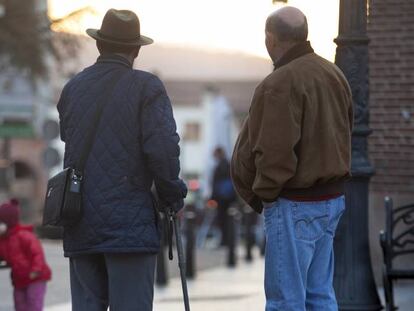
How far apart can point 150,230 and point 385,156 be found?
270 inches

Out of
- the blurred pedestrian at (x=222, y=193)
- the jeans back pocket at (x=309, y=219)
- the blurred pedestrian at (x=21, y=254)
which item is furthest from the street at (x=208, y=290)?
the jeans back pocket at (x=309, y=219)

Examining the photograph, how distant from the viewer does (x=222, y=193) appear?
25.6 m

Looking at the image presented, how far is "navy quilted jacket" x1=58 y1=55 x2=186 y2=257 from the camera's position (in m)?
6.52

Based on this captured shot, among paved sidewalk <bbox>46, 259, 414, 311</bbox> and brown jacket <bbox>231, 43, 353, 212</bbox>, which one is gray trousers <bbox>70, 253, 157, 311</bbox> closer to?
brown jacket <bbox>231, 43, 353, 212</bbox>

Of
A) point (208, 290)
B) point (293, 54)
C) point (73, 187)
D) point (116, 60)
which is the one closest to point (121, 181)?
point (73, 187)

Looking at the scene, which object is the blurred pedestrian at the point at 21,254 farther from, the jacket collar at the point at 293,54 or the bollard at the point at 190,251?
the bollard at the point at 190,251

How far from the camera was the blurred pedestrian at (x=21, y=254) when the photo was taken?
9.84 m

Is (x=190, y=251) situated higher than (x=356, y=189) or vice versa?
(x=356, y=189)

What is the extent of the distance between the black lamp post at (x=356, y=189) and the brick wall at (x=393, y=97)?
4513mm

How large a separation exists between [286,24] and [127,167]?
1.06 m

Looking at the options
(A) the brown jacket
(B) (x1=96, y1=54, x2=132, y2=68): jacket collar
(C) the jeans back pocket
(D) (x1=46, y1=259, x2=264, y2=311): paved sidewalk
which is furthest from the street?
(B) (x1=96, y1=54, x2=132, y2=68): jacket collar

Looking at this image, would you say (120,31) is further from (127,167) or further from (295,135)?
(295,135)

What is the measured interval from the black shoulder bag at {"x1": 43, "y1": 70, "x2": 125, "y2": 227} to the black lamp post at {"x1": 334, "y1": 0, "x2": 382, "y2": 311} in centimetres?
226

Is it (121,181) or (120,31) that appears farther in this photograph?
(120,31)
